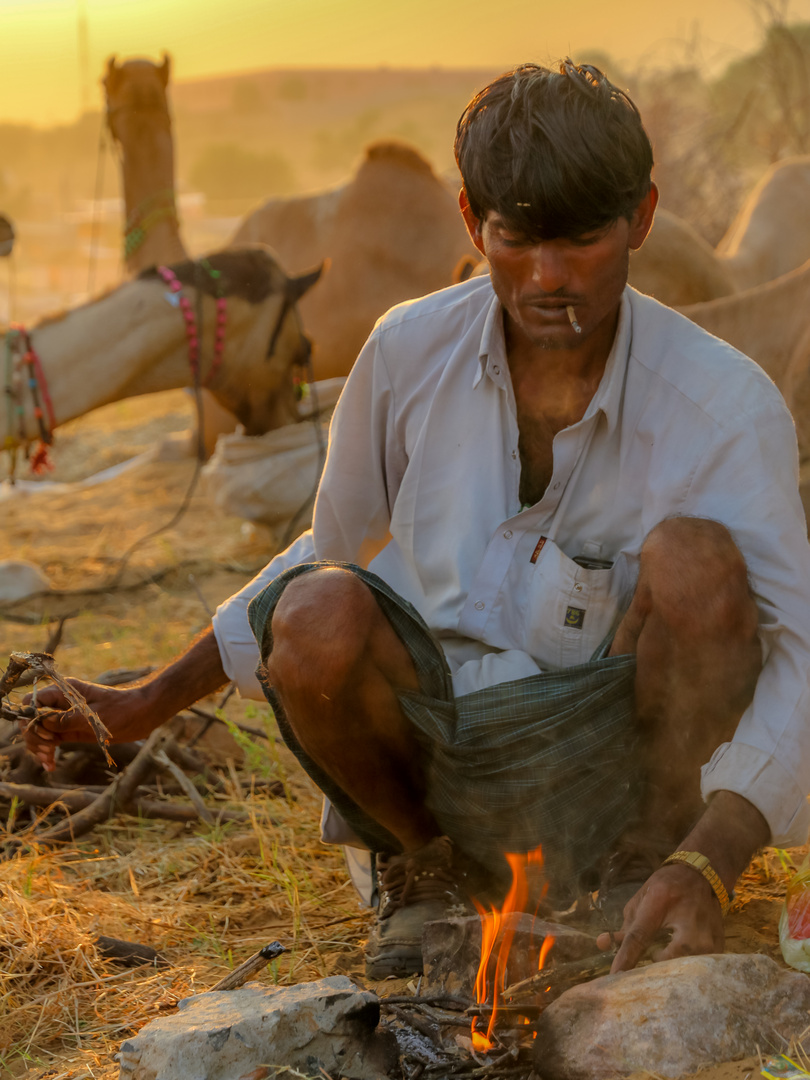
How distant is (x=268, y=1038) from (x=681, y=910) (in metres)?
0.61

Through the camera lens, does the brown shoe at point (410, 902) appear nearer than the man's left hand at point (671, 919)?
No

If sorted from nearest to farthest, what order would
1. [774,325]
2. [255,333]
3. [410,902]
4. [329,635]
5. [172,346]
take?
[329,635] < [410,902] < [774,325] < [172,346] < [255,333]

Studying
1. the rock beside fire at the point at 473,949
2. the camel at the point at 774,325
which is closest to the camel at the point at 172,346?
the camel at the point at 774,325

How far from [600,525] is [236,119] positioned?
66214mm

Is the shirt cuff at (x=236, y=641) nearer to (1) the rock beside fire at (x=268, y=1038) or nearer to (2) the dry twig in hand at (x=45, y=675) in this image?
(2) the dry twig in hand at (x=45, y=675)

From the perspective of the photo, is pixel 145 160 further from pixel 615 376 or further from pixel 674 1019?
pixel 674 1019

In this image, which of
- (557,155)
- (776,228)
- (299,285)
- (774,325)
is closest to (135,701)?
(557,155)

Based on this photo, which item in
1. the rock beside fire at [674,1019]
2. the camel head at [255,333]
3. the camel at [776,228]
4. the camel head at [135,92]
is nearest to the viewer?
the rock beside fire at [674,1019]

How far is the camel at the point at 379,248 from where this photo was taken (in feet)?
23.5

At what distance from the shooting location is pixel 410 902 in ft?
7.39

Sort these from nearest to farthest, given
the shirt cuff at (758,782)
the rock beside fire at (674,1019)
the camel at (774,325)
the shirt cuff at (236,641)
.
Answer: the rock beside fire at (674,1019), the shirt cuff at (758,782), the shirt cuff at (236,641), the camel at (774,325)

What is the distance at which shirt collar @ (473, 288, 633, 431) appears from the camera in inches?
84.6

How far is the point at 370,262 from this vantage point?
7.26 metres

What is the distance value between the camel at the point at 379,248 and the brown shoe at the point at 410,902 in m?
5.12
